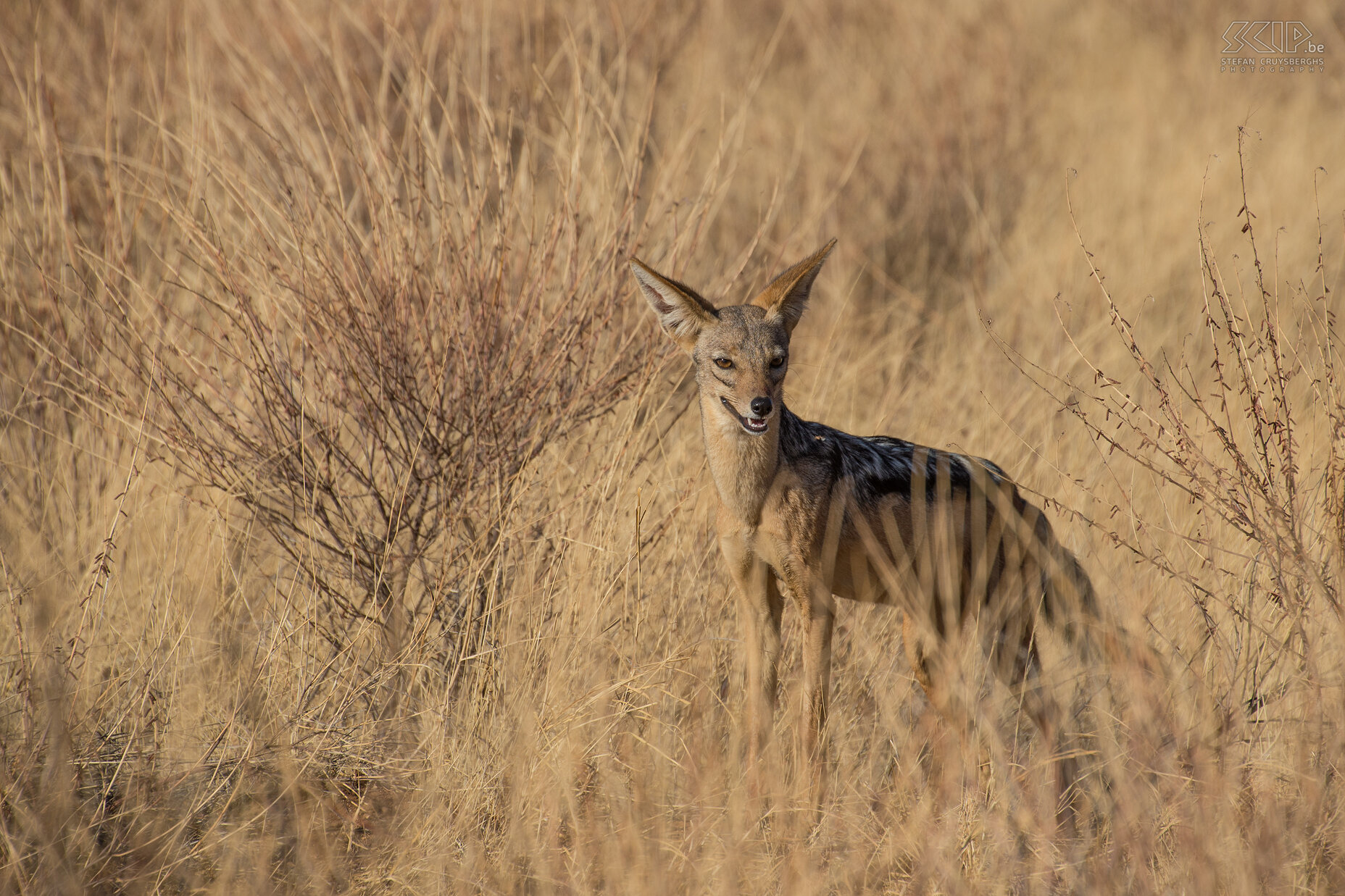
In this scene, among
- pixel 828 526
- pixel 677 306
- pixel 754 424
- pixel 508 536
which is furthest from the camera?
pixel 508 536

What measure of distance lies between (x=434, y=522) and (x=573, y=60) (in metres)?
2.40

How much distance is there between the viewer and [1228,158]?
9.98 metres

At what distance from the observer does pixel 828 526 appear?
4473 mm

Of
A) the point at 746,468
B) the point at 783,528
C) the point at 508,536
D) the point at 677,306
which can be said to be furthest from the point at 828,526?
the point at 508,536

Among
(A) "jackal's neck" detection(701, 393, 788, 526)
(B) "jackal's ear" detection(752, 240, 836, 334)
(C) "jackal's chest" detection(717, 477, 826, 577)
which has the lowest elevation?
(C) "jackal's chest" detection(717, 477, 826, 577)

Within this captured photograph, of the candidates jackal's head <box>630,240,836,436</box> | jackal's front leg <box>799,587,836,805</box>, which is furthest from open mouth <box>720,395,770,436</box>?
jackal's front leg <box>799,587,836,805</box>

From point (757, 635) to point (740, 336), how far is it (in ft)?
4.14

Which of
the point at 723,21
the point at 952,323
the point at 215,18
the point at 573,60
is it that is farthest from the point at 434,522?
the point at 723,21

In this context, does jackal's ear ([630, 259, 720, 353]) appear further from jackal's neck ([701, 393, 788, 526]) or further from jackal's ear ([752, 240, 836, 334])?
jackal's neck ([701, 393, 788, 526])

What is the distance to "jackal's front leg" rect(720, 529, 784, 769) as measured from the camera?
4449 mm

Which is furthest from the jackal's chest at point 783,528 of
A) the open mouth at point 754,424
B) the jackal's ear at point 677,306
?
the jackal's ear at point 677,306

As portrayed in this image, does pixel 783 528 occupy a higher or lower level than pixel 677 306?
lower

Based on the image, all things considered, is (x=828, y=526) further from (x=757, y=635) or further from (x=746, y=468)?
(x=757, y=635)

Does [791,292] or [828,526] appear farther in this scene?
[791,292]
